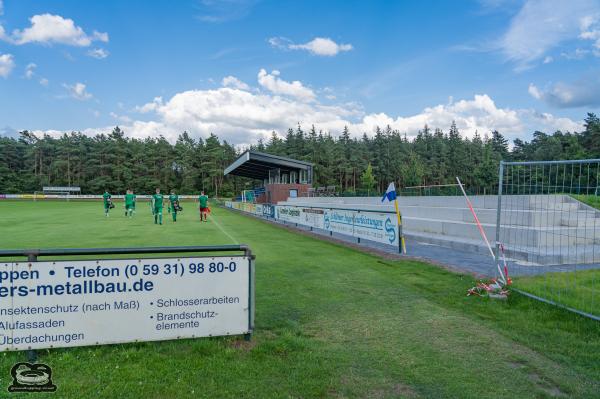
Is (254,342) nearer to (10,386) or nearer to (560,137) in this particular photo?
(10,386)

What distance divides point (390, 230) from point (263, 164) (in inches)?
1355

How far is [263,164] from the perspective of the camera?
45.9 m

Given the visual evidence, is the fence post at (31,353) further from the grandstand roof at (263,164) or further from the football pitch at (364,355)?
the grandstand roof at (263,164)

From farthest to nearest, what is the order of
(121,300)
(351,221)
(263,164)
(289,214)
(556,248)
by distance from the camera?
(263,164) → (289,214) → (351,221) → (556,248) → (121,300)

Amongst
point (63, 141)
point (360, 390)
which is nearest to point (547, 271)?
point (360, 390)

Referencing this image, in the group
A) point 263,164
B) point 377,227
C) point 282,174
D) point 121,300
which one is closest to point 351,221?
point 377,227

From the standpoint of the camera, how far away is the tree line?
92.9 meters

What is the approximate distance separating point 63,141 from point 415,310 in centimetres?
11077

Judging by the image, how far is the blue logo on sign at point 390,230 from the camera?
12438 millimetres

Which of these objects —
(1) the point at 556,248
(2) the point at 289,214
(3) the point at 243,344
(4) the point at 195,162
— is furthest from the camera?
(4) the point at 195,162

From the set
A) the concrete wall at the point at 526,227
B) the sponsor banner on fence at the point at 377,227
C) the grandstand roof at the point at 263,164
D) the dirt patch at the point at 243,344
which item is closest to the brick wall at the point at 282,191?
the grandstand roof at the point at 263,164

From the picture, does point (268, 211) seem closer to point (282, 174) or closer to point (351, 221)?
point (351, 221)

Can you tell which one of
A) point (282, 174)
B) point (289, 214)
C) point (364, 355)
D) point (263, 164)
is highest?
point (263, 164)

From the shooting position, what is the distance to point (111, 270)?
432 cm
